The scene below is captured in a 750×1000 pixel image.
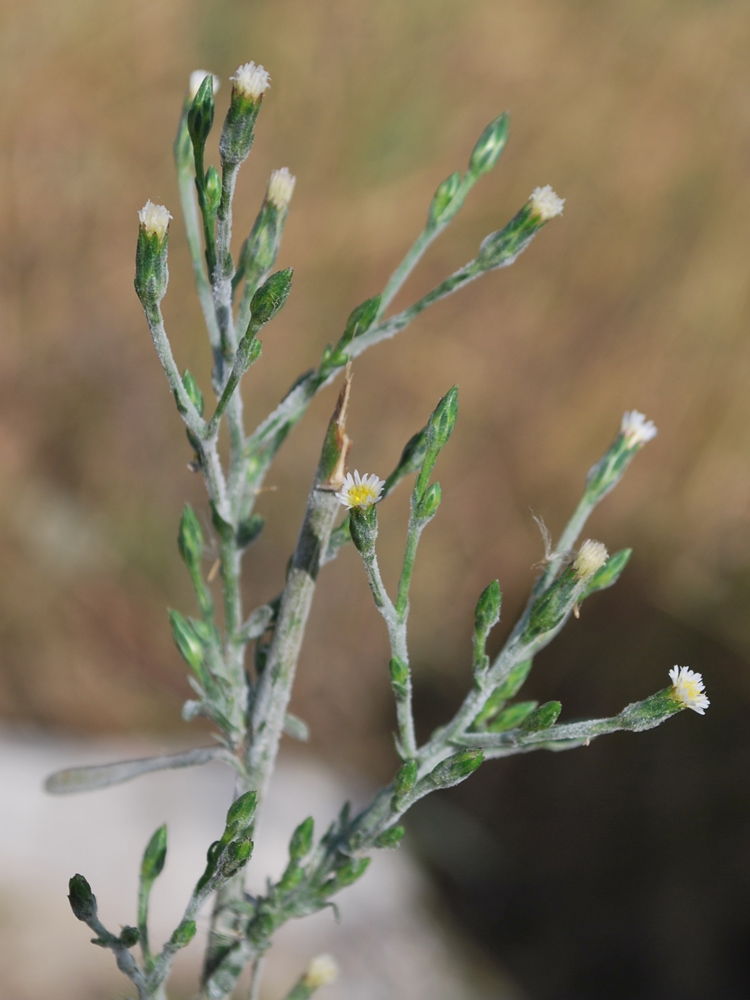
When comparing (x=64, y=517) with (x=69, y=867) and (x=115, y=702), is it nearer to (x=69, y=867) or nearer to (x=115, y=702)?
(x=115, y=702)

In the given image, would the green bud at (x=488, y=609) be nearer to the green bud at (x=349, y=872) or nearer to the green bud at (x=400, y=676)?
the green bud at (x=400, y=676)

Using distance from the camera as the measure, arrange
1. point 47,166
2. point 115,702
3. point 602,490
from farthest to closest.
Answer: point 47,166 < point 115,702 < point 602,490

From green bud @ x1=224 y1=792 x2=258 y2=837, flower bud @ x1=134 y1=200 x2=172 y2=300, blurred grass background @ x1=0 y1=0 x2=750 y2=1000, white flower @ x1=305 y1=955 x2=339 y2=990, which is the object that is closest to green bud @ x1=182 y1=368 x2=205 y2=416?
flower bud @ x1=134 y1=200 x2=172 y2=300

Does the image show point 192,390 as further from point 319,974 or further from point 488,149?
point 319,974

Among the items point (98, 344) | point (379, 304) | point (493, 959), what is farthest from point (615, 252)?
point (379, 304)

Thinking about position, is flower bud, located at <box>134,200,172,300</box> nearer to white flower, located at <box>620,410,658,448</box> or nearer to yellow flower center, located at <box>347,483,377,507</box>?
yellow flower center, located at <box>347,483,377,507</box>

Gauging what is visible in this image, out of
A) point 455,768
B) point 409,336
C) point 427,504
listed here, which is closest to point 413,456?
point 427,504

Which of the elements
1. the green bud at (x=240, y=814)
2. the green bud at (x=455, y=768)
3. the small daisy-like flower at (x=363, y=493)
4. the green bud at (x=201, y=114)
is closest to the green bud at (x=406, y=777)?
the green bud at (x=455, y=768)
